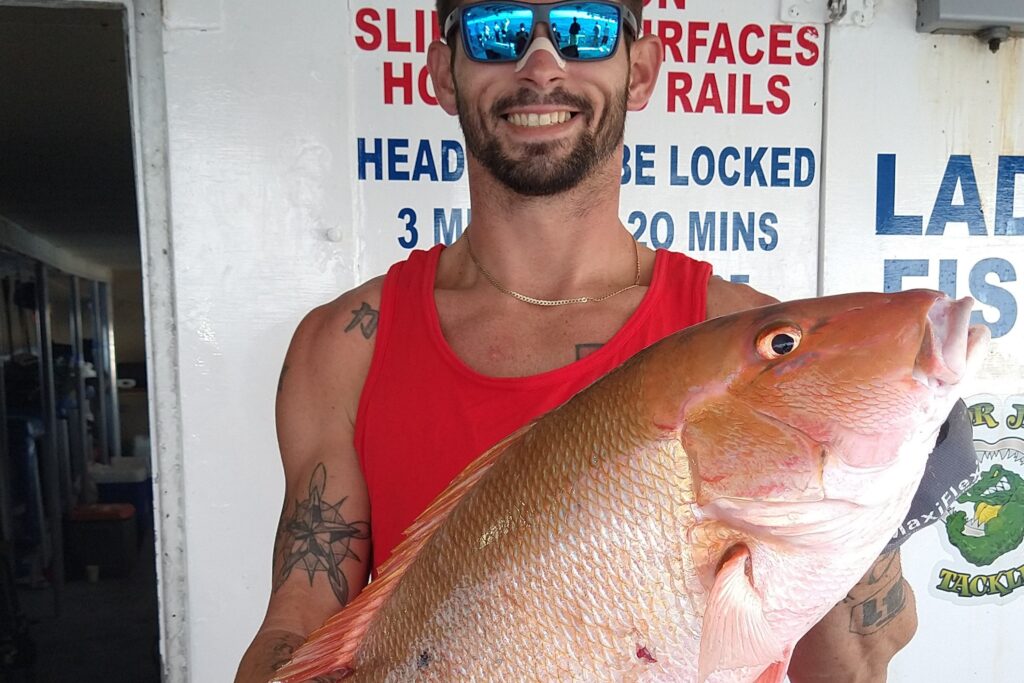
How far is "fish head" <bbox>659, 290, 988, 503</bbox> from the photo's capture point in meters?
0.72

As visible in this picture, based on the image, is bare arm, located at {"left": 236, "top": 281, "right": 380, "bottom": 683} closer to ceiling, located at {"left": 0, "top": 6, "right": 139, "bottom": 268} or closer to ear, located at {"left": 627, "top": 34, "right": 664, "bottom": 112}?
ear, located at {"left": 627, "top": 34, "right": 664, "bottom": 112}

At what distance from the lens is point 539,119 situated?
1.52 m

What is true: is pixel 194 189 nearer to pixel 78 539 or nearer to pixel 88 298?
pixel 78 539

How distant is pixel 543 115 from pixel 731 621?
1.06 m

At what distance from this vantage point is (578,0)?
1491 millimetres

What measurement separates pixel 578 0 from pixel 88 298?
1312 cm

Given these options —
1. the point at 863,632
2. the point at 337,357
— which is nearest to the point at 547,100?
the point at 337,357

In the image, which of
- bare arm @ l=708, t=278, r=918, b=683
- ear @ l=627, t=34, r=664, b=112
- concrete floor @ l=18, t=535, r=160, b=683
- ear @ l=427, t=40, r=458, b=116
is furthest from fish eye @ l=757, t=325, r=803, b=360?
concrete floor @ l=18, t=535, r=160, b=683

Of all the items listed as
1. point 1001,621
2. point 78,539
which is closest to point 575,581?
point 1001,621

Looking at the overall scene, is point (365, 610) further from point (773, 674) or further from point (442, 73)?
point (442, 73)

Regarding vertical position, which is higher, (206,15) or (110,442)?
(206,15)

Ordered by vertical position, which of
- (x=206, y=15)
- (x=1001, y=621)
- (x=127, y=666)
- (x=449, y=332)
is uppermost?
(x=206, y=15)

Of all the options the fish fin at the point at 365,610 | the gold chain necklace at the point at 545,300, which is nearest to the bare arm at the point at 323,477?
the gold chain necklace at the point at 545,300

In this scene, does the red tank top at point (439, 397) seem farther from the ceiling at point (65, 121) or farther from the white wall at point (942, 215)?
the ceiling at point (65, 121)
